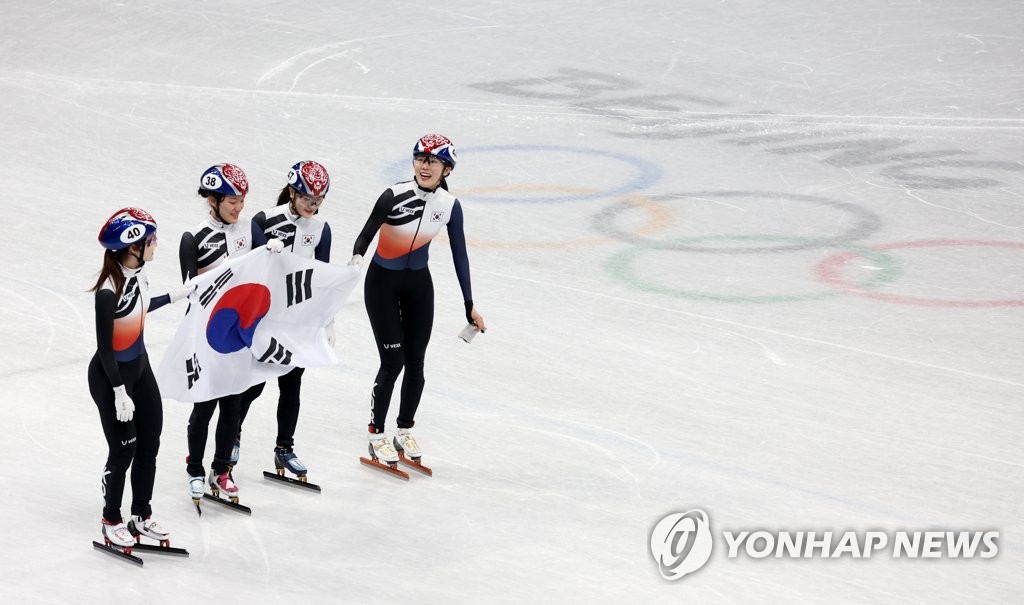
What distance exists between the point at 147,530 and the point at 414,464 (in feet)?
4.78

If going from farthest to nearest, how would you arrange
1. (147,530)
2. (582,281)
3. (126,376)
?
(582,281) < (147,530) < (126,376)

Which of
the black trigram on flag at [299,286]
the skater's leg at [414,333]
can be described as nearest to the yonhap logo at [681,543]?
the skater's leg at [414,333]

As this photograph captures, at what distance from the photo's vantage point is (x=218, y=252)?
226 inches

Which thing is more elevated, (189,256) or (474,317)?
(189,256)

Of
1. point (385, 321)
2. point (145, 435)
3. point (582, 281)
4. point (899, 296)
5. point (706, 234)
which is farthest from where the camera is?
point (706, 234)

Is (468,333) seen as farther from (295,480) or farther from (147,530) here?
(147,530)

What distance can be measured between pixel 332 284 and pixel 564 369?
2.17 m

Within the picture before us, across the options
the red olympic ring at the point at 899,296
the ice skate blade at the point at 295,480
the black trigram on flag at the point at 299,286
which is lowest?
the ice skate blade at the point at 295,480

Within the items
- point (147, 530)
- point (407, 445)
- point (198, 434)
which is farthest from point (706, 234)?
point (147, 530)

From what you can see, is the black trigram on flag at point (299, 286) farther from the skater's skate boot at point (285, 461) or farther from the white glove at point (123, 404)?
the white glove at point (123, 404)

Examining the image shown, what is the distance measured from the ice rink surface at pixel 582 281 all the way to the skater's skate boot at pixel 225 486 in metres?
0.10

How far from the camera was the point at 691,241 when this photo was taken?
1045 cm

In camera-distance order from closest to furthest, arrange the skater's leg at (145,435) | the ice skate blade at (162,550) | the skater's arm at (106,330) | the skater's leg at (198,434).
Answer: the skater's arm at (106,330), the skater's leg at (145,435), the ice skate blade at (162,550), the skater's leg at (198,434)

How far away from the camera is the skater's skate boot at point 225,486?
5.96 meters
